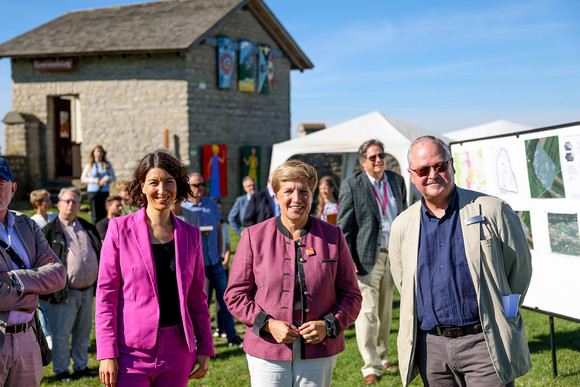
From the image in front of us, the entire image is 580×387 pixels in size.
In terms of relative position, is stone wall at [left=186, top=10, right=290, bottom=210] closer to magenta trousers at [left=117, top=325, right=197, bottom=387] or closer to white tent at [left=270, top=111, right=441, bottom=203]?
white tent at [left=270, top=111, right=441, bottom=203]

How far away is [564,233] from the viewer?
4734 millimetres

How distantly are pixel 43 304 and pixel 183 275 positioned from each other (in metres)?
3.42

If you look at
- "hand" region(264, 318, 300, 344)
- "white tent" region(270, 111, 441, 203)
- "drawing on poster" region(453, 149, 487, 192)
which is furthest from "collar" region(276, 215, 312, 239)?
"white tent" region(270, 111, 441, 203)

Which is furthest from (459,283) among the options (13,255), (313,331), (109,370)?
(13,255)

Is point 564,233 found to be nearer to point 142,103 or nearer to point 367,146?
point 367,146

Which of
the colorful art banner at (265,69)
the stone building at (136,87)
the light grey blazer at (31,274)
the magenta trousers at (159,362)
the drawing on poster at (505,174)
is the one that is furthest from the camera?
the colorful art banner at (265,69)

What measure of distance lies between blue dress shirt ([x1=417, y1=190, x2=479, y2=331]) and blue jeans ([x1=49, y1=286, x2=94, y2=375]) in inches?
155

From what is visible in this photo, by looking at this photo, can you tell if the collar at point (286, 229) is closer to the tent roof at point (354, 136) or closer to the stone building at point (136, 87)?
the tent roof at point (354, 136)

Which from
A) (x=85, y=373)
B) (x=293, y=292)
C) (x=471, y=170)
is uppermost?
(x=471, y=170)

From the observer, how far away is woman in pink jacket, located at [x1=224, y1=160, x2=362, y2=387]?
2963 mm

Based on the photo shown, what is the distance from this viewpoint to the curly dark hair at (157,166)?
10.5 feet

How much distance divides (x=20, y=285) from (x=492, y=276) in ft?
7.57

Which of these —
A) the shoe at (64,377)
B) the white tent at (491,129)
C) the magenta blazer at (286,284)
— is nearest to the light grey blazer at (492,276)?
the magenta blazer at (286,284)

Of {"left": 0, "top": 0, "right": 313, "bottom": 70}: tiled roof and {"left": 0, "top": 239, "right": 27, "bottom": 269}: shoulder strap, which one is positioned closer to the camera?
{"left": 0, "top": 239, "right": 27, "bottom": 269}: shoulder strap
